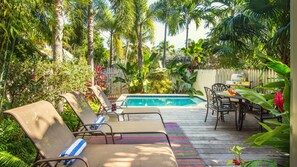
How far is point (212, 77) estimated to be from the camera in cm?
1080

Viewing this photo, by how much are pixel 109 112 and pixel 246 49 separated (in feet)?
16.6

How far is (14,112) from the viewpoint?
2.14 metres


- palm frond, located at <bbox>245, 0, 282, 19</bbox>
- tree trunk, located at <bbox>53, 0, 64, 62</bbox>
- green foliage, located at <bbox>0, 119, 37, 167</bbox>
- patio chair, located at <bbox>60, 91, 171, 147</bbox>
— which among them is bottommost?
green foliage, located at <bbox>0, 119, 37, 167</bbox>

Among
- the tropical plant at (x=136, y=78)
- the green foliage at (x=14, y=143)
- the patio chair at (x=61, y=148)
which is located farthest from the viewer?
the tropical plant at (x=136, y=78)

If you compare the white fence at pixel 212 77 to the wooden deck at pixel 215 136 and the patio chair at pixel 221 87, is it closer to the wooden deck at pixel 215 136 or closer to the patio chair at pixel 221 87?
the patio chair at pixel 221 87

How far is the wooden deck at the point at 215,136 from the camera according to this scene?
3705mm

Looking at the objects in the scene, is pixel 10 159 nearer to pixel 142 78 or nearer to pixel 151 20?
pixel 142 78

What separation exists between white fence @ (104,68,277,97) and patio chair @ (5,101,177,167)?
166 inches

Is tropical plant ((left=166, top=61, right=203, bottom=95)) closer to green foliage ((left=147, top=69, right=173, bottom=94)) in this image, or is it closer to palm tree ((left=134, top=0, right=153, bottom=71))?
green foliage ((left=147, top=69, right=173, bottom=94))

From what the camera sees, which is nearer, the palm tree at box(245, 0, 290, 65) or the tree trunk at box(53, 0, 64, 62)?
the palm tree at box(245, 0, 290, 65)

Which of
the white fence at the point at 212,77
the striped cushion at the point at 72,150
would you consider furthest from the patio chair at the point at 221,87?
the striped cushion at the point at 72,150

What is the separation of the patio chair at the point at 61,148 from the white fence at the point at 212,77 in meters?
4.21

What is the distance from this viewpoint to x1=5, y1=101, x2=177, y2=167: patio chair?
218 centimetres

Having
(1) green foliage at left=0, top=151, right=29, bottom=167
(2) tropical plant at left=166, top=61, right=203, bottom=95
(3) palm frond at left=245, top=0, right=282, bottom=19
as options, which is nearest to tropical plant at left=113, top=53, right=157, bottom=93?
(2) tropical plant at left=166, top=61, right=203, bottom=95
